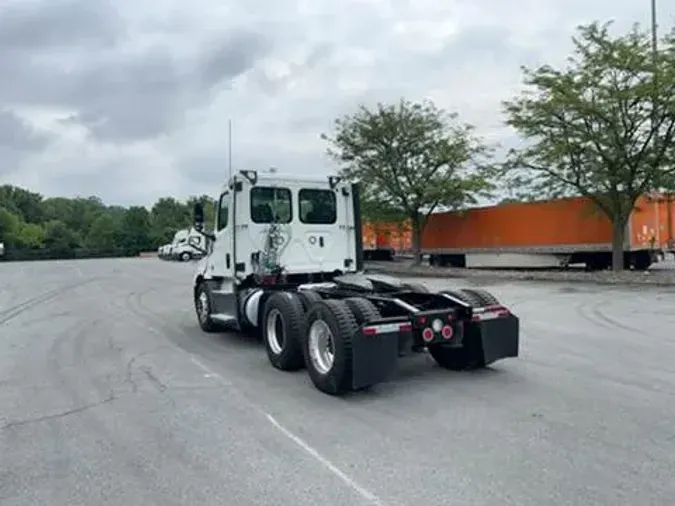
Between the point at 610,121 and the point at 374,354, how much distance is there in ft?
59.3

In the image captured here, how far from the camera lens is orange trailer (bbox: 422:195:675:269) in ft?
83.2

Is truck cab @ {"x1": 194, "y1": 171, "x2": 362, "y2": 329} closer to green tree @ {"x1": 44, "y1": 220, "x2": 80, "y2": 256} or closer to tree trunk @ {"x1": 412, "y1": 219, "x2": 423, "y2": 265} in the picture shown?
tree trunk @ {"x1": 412, "y1": 219, "x2": 423, "y2": 265}

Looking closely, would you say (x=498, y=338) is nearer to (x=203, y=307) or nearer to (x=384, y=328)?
(x=384, y=328)

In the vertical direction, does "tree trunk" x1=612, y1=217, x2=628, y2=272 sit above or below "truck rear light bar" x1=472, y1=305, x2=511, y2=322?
above

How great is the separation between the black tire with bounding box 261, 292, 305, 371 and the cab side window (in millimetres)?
2387

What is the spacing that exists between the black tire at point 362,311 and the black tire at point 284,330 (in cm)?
114

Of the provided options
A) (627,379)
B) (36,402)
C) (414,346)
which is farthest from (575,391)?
(36,402)

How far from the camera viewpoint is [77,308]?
53.6 feet

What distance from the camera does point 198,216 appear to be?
1080cm

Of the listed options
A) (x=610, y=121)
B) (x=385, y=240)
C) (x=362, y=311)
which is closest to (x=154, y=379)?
(x=362, y=311)

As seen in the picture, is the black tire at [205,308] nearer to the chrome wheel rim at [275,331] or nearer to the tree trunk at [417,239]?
the chrome wheel rim at [275,331]

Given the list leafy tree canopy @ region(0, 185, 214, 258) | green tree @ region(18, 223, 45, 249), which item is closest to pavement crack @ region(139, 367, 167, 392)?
leafy tree canopy @ region(0, 185, 214, 258)

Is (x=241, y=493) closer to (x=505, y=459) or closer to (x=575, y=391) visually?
(x=505, y=459)

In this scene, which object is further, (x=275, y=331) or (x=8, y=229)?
(x=8, y=229)
